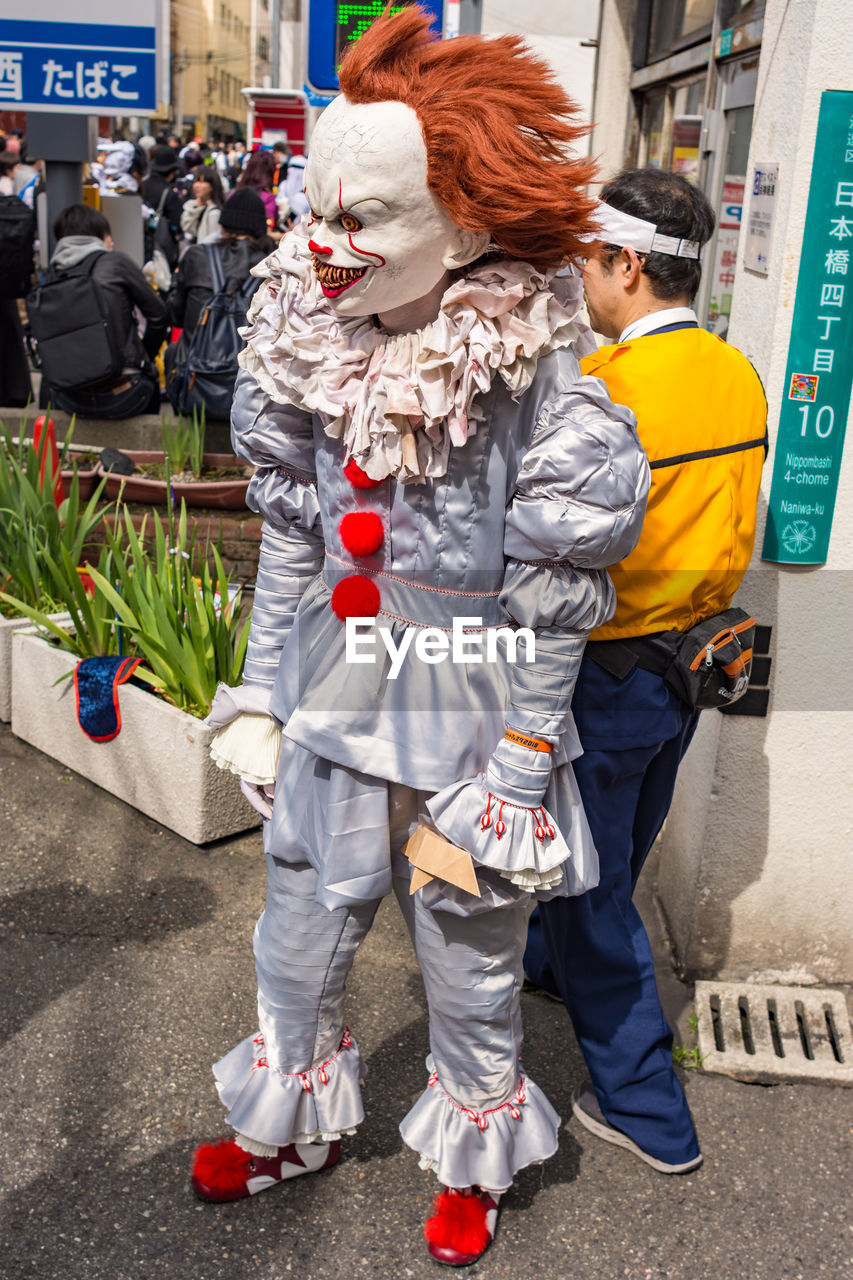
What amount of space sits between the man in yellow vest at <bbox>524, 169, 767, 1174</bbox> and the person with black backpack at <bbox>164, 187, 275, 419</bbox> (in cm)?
394

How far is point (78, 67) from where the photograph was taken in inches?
225

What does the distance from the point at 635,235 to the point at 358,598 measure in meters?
0.88

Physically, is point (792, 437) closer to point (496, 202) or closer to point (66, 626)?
point (496, 202)

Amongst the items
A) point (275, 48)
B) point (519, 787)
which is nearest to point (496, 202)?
point (519, 787)

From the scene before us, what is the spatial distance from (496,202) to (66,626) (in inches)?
111

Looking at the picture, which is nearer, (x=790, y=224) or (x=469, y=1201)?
(x=469, y=1201)

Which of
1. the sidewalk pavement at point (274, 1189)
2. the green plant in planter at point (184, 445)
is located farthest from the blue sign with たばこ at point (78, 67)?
the sidewalk pavement at point (274, 1189)

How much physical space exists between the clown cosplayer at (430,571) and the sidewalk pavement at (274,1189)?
0.56 feet

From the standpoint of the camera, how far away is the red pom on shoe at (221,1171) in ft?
7.88

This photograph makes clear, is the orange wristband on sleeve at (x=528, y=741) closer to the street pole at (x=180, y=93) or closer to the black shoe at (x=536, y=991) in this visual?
the black shoe at (x=536, y=991)

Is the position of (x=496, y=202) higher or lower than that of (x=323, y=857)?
higher

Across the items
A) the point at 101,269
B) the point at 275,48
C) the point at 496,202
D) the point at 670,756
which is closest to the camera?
the point at 496,202

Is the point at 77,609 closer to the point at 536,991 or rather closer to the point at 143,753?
the point at 143,753

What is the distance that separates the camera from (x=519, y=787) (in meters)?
1.95
